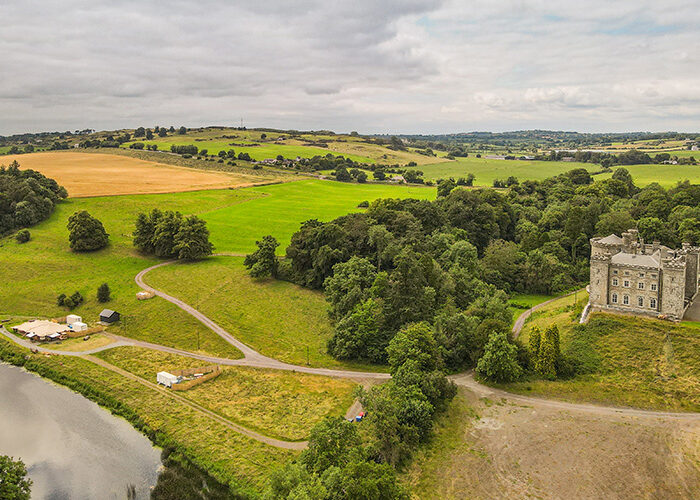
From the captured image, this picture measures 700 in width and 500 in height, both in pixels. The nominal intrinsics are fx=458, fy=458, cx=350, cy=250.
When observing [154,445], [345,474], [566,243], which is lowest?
[154,445]

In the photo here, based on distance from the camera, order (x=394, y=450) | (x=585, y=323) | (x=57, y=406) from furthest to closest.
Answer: (x=585, y=323)
(x=57, y=406)
(x=394, y=450)

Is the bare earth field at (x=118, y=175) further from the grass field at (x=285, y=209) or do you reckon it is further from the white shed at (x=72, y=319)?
the white shed at (x=72, y=319)

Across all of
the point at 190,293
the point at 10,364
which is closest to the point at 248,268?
the point at 190,293

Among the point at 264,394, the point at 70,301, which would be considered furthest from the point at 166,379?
the point at 70,301

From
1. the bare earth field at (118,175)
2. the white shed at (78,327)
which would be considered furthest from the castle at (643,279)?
the bare earth field at (118,175)

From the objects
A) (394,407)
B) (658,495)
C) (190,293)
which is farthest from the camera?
(190,293)

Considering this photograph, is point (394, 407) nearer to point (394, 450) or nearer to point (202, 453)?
point (394, 450)
